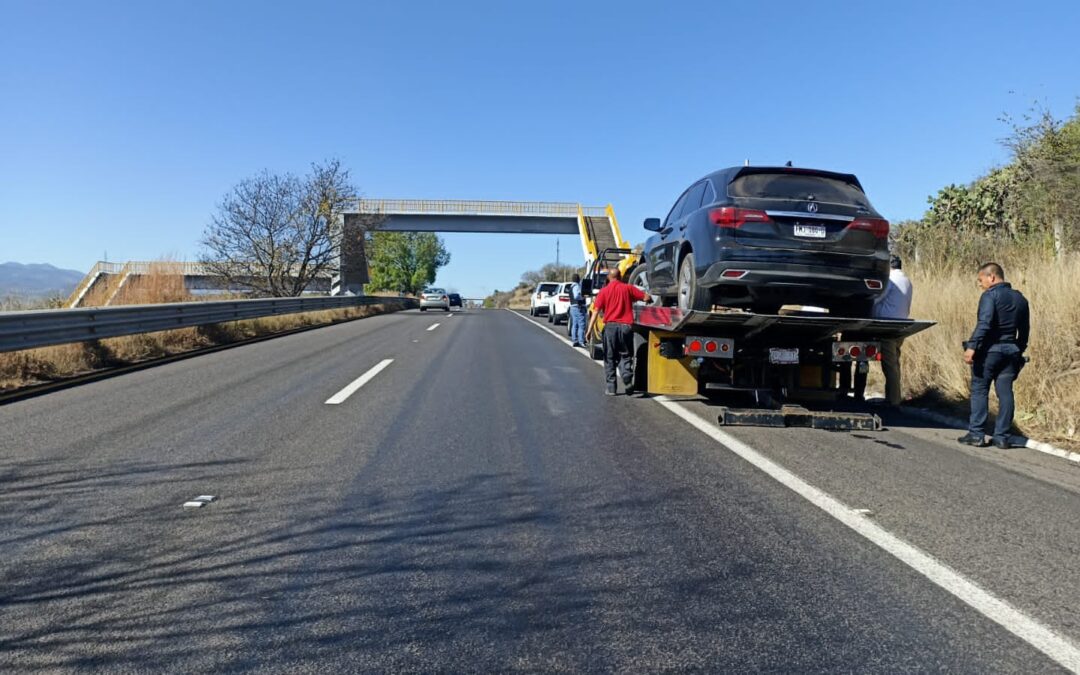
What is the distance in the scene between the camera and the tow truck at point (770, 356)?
302 inches

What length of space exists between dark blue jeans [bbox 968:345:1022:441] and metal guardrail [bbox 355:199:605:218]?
47926mm

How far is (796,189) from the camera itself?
781 centimetres

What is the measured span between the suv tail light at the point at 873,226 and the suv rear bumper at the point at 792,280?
385mm

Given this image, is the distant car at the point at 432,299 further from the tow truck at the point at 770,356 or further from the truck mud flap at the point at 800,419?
the truck mud flap at the point at 800,419

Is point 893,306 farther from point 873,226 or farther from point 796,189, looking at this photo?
point 796,189

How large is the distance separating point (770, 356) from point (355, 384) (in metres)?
5.60

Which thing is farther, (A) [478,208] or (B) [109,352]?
(A) [478,208]

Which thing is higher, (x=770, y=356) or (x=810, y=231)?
(x=810, y=231)

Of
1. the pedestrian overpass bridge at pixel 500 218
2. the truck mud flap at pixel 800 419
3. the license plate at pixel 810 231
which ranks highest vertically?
the pedestrian overpass bridge at pixel 500 218

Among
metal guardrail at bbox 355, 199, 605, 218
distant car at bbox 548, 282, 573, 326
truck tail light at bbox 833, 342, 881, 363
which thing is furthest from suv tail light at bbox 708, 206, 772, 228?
metal guardrail at bbox 355, 199, 605, 218

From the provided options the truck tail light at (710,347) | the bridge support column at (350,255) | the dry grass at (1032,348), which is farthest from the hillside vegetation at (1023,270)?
the bridge support column at (350,255)

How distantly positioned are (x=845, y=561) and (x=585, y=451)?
9.48ft

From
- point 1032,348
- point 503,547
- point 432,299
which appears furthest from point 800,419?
point 432,299

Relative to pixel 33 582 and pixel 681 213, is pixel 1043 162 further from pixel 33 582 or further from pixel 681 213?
pixel 33 582
